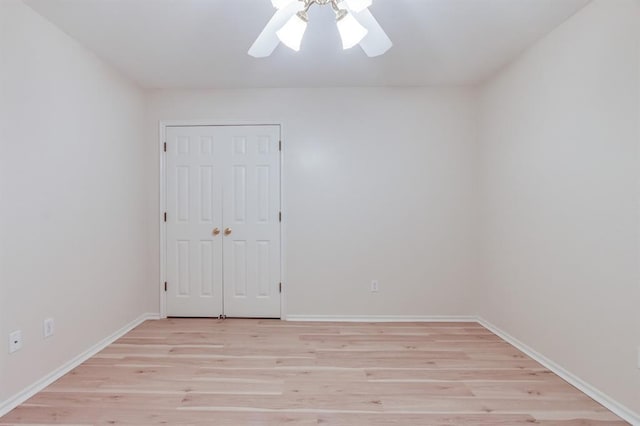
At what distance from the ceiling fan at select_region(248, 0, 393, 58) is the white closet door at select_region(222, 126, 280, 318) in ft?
5.57

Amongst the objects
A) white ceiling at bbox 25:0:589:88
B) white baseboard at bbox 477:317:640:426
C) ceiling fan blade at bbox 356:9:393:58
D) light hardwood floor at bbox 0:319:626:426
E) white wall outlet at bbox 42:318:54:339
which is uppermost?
white ceiling at bbox 25:0:589:88

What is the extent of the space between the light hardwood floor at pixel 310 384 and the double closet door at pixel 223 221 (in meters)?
0.49

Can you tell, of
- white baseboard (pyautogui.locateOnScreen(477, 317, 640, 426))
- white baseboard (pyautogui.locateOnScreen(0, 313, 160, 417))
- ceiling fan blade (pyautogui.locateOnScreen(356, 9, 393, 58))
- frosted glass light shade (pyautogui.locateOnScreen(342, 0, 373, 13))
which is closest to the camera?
frosted glass light shade (pyautogui.locateOnScreen(342, 0, 373, 13))

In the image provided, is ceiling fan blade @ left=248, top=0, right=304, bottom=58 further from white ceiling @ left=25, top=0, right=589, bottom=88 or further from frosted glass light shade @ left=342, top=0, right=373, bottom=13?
white ceiling @ left=25, top=0, right=589, bottom=88

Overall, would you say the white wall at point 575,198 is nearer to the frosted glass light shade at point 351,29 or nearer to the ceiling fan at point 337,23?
the ceiling fan at point 337,23

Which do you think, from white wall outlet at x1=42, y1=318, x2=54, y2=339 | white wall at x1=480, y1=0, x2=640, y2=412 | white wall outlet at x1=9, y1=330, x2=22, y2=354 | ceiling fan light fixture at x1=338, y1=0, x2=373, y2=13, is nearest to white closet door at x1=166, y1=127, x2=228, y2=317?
white wall outlet at x1=42, y1=318, x2=54, y2=339

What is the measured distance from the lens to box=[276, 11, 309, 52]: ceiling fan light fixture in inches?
71.7

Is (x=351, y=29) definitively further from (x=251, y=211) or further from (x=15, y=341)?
(x=15, y=341)

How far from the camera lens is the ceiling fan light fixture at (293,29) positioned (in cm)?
182

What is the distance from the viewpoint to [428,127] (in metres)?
3.60

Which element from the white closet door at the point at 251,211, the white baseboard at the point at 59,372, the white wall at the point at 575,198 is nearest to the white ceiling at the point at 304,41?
the white wall at the point at 575,198

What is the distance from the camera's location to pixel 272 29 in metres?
1.87

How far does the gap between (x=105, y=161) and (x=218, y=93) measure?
128 cm

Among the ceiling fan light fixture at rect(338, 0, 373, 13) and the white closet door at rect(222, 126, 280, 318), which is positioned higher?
the ceiling fan light fixture at rect(338, 0, 373, 13)
